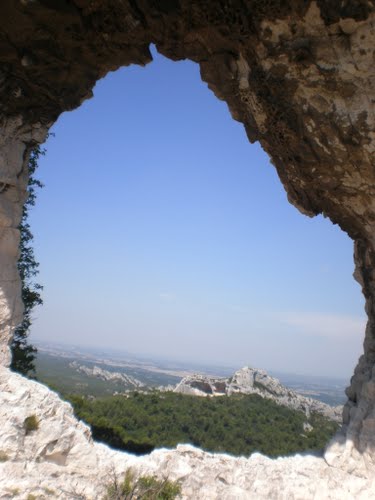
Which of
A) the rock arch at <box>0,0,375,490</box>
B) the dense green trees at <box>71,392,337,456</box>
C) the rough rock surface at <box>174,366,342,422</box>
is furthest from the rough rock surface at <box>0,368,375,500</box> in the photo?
the rough rock surface at <box>174,366,342,422</box>

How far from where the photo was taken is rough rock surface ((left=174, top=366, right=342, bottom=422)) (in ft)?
136

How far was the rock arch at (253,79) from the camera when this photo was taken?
24.6 ft

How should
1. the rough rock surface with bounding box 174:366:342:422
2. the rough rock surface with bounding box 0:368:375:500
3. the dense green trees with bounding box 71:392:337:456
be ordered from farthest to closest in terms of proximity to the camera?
1. the rough rock surface with bounding box 174:366:342:422
2. the dense green trees with bounding box 71:392:337:456
3. the rough rock surface with bounding box 0:368:375:500

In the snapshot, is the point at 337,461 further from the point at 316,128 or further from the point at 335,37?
the point at 335,37

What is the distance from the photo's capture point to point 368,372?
34.6 feet

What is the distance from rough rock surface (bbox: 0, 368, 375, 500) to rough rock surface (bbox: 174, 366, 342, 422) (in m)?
32.9

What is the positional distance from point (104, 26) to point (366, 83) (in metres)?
5.95

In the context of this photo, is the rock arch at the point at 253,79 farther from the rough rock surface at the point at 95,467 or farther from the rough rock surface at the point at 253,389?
the rough rock surface at the point at 253,389

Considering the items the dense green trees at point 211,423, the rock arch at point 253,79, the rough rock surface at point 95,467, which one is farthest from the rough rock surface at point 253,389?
the rock arch at point 253,79

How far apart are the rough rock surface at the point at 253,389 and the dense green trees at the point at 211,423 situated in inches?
215

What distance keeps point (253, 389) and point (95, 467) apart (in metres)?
39.9

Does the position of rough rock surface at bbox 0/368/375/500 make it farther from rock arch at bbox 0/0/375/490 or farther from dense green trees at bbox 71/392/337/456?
dense green trees at bbox 71/392/337/456

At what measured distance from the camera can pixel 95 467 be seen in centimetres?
743

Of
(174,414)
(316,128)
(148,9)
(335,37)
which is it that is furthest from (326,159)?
(174,414)
